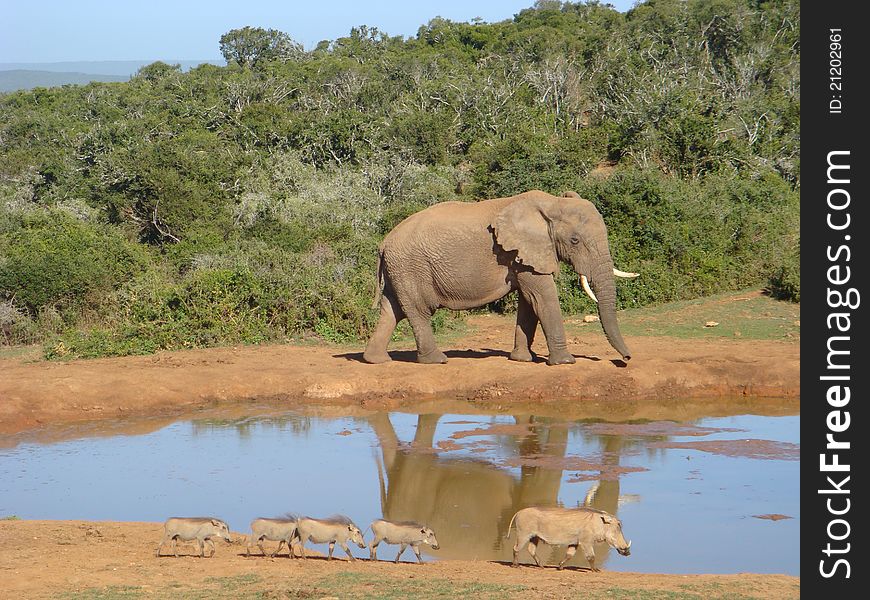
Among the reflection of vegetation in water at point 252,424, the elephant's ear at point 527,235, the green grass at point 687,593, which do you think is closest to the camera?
the green grass at point 687,593

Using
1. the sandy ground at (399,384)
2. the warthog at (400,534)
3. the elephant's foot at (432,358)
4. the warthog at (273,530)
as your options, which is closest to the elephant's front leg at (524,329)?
the sandy ground at (399,384)

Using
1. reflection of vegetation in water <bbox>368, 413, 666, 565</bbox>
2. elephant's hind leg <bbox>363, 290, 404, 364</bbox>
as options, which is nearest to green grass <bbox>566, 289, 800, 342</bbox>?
elephant's hind leg <bbox>363, 290, 404, 364</bbox>

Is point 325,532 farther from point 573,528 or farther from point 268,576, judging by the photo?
point 573,528

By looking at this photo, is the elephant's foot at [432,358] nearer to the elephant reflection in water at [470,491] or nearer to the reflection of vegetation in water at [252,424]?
the reflection of vegetation in water at [252,424]

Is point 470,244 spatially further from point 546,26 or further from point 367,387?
point 546,26

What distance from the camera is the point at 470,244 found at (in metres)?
16.4

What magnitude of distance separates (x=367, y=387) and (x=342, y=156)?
18.4 meters

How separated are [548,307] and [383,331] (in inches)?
96.6

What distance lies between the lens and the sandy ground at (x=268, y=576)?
7.91 m

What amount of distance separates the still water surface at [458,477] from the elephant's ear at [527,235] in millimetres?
2312

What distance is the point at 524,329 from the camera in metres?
16.9

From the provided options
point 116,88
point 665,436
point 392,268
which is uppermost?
point 116,88

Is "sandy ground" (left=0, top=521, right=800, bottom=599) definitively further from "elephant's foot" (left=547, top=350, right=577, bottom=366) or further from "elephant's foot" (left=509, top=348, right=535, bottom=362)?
"elephant's foot" (left=509, top=348, right=535, bottom=362)
